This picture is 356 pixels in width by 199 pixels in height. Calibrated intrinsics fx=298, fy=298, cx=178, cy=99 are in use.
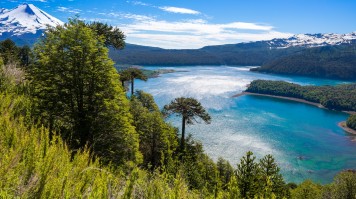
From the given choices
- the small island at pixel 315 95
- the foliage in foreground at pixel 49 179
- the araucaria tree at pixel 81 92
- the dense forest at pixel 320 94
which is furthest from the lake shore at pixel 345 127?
the foliage in foreground at pixel 49 179

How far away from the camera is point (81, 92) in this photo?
19500mm

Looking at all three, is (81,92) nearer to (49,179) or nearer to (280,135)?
(49,179)

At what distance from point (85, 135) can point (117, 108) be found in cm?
268

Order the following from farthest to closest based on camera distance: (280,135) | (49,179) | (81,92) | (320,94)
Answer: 1. (320,94)
2. (280,135)
3. (81,92)
4. (49,179)

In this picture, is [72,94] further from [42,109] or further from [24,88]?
[24,88]

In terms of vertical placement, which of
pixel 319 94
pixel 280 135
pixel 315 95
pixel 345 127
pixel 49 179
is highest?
pixel 49 179

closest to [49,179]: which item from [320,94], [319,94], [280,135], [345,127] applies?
[280,135]

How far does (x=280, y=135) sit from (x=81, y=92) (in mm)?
92872

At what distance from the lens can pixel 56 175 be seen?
7633 millimetres

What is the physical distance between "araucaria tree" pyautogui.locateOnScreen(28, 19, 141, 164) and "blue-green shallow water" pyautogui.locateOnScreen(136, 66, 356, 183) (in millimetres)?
56347

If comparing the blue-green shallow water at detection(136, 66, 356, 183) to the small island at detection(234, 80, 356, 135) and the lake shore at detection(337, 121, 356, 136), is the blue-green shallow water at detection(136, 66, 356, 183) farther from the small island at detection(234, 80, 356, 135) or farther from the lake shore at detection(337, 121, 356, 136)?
the small island at detection(234, 80, 356, 135)

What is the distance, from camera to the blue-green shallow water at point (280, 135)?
258ft

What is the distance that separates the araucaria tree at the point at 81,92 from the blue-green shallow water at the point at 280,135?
5635 centimetres

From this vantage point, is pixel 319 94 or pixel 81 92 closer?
pixel 81 92
